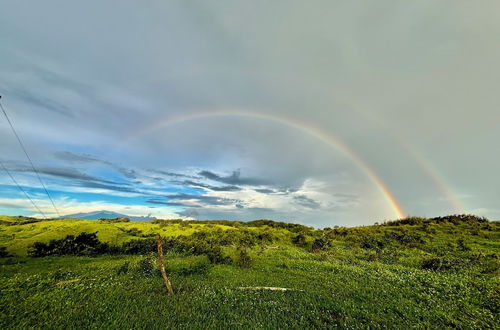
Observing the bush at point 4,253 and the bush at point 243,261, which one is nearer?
the bush at point 4,253

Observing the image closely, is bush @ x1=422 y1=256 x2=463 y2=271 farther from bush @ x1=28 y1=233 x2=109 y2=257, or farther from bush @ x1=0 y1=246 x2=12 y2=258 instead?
bush @ x1=0 y1=246 x2=12 y2=258

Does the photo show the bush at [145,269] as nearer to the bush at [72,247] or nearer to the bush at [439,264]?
the bush at [72,247]

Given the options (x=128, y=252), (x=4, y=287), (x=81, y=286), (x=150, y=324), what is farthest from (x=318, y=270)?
(x=128, y=252)

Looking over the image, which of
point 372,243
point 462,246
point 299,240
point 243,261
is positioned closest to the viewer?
point 243,261

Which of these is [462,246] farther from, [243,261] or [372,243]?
[243,261]

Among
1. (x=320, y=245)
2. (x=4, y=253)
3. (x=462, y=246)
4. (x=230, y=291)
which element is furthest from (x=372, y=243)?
(x=4, y=253)

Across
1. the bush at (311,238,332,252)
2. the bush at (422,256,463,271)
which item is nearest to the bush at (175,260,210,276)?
the bush at (311,238,332,252)

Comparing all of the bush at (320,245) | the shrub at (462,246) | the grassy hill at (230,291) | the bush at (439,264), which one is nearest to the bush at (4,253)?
the grassy hill at (230,291)

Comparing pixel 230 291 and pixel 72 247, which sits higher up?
pixel 230 291

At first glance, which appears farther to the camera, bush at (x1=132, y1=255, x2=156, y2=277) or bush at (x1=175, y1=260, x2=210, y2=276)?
bush at (x1=175, y1=260, x2=210, y2=276)

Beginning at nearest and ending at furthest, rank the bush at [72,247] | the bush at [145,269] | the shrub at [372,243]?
the bush at [145,269], the bush at [72,247], the shrub at [372,243]

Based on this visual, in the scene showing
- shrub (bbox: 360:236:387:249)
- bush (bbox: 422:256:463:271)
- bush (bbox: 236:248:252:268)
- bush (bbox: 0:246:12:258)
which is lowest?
bush (bbox: 0:246:12:258)

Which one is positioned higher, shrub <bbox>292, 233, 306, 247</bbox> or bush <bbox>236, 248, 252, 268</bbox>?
shrub <bbox>292, 233, 306, 247</bbox>

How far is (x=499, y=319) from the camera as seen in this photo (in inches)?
409
